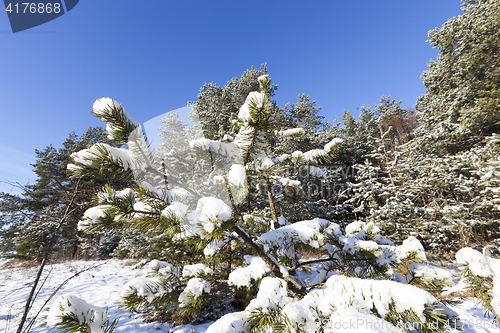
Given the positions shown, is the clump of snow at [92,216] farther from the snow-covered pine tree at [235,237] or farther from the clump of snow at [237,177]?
the clump of snow at [237,177]

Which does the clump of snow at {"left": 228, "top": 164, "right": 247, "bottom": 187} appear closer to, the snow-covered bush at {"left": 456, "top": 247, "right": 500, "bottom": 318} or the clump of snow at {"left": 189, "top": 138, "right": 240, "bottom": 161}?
the clump of snow at {"left": 189, "top": 138, "right": 240, "bottom": 161}

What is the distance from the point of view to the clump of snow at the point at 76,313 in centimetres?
72

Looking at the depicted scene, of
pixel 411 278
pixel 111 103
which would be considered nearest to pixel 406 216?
pixel 411 278

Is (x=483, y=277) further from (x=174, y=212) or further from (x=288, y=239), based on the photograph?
(x=174, y=212)

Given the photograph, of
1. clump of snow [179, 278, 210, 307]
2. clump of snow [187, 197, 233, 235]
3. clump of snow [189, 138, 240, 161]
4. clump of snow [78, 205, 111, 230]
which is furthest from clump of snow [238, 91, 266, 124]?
clump of snow [179, 278, 210, 307]

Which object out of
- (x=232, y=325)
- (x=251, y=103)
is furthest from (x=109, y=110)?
(x=232, y=325)

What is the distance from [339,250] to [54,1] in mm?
3860

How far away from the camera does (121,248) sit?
826 centimetres

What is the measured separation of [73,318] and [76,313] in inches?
0.7

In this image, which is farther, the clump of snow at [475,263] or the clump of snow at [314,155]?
the clump of snow at [314,155]

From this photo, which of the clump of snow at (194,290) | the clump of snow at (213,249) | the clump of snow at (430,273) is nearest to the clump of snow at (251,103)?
the clump of snow at (213,249)

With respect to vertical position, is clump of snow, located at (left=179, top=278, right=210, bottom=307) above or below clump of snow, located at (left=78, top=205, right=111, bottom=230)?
below

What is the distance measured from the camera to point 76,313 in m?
0.74

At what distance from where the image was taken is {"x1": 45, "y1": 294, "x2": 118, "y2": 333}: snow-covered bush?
72cm
